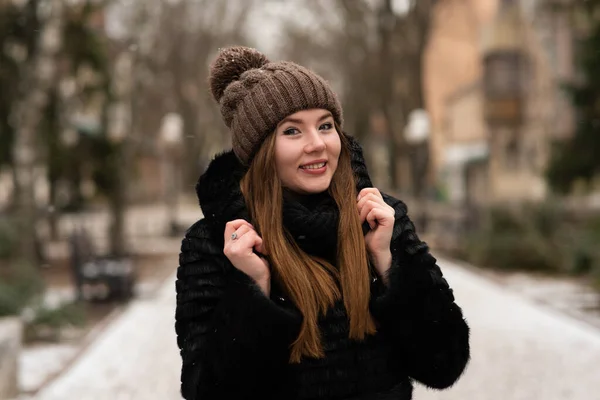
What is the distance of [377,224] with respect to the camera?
247 centimetres

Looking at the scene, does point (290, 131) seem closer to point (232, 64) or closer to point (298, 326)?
point (232, 64)

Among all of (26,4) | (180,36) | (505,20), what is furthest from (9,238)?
(505,20)

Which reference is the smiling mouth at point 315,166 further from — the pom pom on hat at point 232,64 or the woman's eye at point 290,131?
the pom pom on hat at point 232,64

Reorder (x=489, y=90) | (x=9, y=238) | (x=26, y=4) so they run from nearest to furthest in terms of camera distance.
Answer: (x=9, y=238)
(x=26, y=4)
(x=489, y=90)

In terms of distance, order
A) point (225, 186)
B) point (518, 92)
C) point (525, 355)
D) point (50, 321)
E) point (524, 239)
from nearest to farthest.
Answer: point (225, 186) < point (525, 355) < point (50, 321) < point (524, 239) < point (518, 92)

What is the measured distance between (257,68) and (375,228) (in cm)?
60

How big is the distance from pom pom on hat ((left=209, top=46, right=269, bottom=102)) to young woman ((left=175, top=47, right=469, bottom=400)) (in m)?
0.11

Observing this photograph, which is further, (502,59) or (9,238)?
(502,59)

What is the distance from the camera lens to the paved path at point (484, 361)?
24.6ft

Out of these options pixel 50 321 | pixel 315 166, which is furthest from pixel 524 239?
→ pixel 315 166

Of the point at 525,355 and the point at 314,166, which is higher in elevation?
the point at 314,166

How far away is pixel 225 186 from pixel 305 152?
0.25m

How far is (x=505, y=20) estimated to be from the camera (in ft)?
124

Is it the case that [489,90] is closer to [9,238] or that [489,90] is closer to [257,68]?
[9,238]
